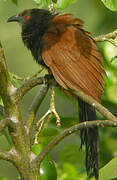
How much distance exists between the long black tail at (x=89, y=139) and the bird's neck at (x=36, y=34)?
1.27 ft

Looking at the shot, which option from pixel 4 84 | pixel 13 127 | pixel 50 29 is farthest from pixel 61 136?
pixel 50 29

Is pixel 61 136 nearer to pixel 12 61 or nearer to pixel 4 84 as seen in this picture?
pixel 4 84

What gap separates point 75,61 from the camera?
7.13ft

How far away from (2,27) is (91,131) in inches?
138

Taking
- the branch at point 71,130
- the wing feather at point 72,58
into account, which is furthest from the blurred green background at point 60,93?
the branch at point 71,130

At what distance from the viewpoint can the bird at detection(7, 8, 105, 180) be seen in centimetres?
197

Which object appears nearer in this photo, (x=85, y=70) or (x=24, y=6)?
(x=85, y=70)

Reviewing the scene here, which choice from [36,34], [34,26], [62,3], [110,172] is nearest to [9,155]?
[110,172]

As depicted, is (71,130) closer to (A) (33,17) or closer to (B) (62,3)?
(B) (62,3)

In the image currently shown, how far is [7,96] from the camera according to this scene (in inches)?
57.3

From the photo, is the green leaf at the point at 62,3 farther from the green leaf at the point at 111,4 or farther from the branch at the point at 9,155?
the branch at the point at 9,155

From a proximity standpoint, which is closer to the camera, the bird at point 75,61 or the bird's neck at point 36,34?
the bird at point 75,61

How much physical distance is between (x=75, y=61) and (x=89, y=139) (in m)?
0.44

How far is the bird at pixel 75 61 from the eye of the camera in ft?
6.46
